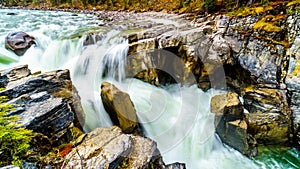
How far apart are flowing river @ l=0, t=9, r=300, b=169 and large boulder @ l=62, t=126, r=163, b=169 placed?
70.6 inches

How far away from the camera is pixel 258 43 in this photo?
7086 mm

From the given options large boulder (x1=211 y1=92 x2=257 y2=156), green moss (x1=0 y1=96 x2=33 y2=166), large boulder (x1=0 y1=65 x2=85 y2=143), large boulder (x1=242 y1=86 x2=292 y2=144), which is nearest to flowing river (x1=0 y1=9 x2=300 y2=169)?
large boulder (x1=211 y1=92 x2=257 y2=156)

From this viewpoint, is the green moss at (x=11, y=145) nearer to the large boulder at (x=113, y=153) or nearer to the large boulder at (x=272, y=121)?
the large boulder at (x=113, y=153)

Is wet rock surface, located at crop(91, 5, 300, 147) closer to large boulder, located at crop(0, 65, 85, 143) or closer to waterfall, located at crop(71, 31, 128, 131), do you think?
waterfall, located at crop(71, 31, 128, 131)

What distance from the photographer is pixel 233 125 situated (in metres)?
5.55

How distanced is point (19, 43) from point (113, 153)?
28.6 feet

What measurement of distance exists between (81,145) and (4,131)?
122 cm

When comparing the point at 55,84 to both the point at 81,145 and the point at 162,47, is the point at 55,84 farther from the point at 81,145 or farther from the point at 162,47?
the point at 162,47

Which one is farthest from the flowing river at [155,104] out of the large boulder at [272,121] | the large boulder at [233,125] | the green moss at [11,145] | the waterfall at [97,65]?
the green moss at [11,145]

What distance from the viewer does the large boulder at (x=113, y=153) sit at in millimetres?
2998

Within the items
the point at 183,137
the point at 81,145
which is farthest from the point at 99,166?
the point at 183,137

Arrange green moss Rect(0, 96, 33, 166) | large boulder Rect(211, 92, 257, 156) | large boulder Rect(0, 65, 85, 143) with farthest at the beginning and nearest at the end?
large boulder Rect(211, 92, 257, 156) < large boulder Rect(0, 65, 85, 143) < green moss Rect(0, 96, 33, 166)

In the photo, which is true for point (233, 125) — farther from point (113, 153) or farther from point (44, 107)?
point (44, 107)

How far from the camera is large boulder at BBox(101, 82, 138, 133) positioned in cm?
518
